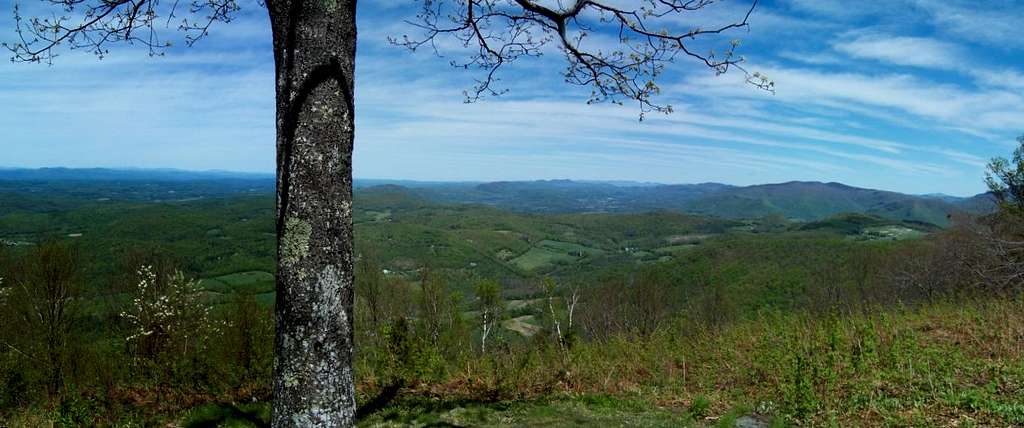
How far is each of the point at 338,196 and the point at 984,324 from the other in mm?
10624

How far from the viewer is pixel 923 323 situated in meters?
9.89

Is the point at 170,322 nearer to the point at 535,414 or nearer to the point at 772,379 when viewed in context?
the point at 535,414

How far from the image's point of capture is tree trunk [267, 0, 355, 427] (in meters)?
3.26

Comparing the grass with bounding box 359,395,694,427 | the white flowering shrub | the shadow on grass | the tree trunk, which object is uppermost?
the tree trunk

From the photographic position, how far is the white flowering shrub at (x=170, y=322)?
12461mm

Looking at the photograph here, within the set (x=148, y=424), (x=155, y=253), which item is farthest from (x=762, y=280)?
(x=148, y=424)

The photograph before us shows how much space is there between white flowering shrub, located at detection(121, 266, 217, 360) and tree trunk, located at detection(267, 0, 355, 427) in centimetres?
971

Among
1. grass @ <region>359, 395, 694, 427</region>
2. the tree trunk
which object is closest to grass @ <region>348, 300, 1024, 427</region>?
grass @ <region>359, 395, 694, 427</region>

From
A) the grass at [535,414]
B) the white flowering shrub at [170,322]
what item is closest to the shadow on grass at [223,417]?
the grass at [535,414]

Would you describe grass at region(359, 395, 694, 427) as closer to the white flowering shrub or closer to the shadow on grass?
the shadow on grass

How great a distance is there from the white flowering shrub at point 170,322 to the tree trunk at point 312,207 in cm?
971

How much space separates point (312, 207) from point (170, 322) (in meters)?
13.8

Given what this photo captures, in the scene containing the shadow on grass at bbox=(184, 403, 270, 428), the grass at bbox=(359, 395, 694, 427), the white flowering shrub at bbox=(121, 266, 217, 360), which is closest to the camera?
the grass at bbox=(359, 395, 694, 427)

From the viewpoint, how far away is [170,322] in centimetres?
1420
